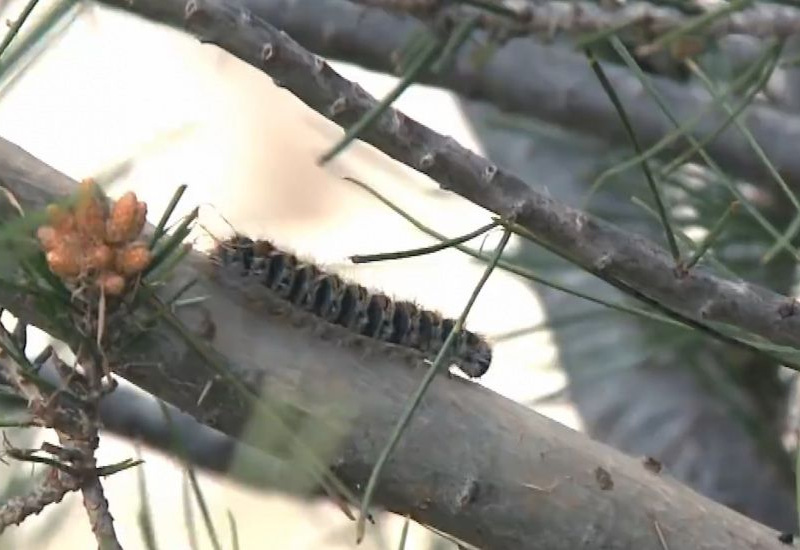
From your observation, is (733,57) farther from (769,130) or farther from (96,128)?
(96,128)

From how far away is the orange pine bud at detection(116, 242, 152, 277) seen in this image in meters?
0.25

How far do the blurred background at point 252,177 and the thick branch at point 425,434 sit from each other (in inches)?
5.3

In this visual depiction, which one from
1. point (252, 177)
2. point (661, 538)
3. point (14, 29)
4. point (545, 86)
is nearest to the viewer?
point (14, 29)

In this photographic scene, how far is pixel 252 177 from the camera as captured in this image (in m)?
1.86

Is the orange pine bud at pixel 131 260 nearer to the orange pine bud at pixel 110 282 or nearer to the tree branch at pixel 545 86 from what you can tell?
the orange pine bud at pixel 110 282

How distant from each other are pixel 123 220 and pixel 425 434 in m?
0.11

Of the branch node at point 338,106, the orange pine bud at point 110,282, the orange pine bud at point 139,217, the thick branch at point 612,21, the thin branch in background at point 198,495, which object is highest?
the thick branch at point 612,21

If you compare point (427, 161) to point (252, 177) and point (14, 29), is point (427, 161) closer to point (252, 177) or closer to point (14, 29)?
point (14, 29)

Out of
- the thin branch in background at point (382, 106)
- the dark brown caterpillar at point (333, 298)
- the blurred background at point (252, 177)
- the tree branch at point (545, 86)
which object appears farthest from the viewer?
the blurred background at point (252, 177)

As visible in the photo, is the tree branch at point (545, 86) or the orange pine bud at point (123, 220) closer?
the orange pine bud at point (123, 220)

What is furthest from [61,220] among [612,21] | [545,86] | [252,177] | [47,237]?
[252,177]

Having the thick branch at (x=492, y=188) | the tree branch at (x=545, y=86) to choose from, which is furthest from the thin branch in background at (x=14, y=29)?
the tree branch at (x=545, y=86)

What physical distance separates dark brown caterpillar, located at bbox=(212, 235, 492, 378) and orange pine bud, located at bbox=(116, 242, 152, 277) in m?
0.06

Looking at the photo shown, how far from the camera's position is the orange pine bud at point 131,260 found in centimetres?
25
